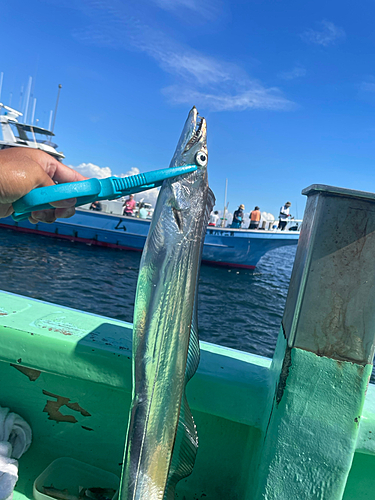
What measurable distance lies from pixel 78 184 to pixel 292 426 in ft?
4.40

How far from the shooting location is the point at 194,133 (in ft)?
5.14

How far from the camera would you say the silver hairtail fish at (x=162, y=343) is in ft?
4.42

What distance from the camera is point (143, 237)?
20.4 metres

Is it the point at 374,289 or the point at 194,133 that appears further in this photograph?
the point at 194,133

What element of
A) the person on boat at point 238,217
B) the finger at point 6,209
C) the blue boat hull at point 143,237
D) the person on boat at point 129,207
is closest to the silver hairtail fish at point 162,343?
the finger at point 6,209

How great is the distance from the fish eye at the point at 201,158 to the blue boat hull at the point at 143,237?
1799 centimetres

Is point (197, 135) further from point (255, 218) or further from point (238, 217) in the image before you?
point (238, 217)

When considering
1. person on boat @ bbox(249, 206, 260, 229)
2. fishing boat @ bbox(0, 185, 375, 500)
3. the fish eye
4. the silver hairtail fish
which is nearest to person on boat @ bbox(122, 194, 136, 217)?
person on boat @ bbox(249, 206, 260, 229)

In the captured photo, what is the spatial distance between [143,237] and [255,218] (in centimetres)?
691

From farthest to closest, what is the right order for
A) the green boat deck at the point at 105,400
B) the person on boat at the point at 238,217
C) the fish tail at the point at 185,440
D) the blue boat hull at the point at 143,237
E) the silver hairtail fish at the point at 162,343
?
1. the person on boat at the point at 238,217
2. the blue boat hull at the point at 143,237
3. the green boat deck at the point at 105,400
4. the fish tail at the point at 185,440
5. the silver hairtail fish at the point at 162,343

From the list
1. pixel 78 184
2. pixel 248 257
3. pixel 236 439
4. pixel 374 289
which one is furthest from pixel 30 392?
pixel 248 257

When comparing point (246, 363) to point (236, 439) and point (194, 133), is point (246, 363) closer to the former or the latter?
point (236, 439)

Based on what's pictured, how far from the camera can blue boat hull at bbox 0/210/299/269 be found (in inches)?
774

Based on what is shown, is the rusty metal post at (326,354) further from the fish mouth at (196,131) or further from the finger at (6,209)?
the finger at (6,209)
